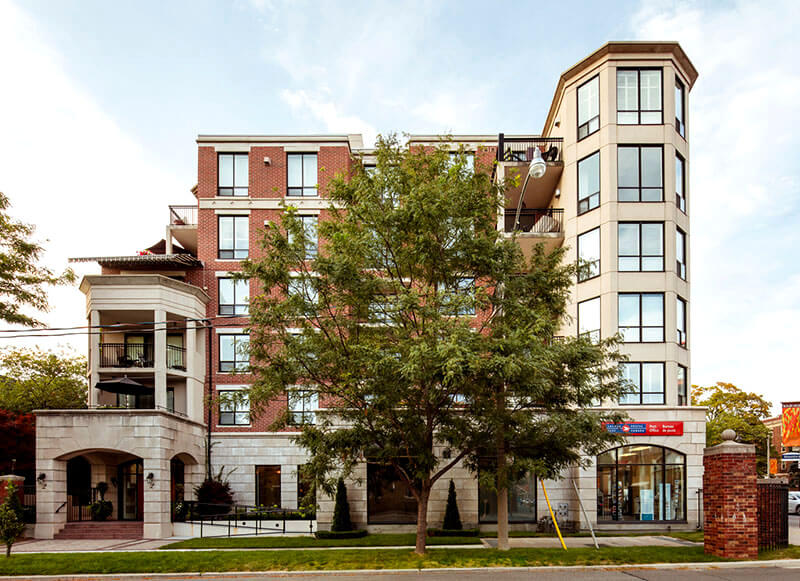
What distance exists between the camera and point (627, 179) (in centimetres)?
2461

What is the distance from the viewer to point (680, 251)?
24.8 m

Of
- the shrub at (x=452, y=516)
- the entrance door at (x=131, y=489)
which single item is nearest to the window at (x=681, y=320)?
the shrub at (x=452, y=516)

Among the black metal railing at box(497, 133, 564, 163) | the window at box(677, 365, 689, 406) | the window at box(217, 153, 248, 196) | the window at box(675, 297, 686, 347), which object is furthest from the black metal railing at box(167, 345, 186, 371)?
the window at box(675, 297, 686, 347)

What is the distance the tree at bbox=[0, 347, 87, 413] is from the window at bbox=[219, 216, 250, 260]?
15.6m

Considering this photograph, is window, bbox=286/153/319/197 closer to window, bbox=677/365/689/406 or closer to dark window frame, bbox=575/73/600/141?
dark window frame, bbox=575/73/600/141

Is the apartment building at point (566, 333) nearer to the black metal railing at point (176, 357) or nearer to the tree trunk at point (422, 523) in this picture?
the black metal railing at point (176, 357)

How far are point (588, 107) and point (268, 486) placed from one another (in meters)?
23.0

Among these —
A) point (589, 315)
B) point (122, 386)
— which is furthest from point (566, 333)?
point (122, 386)

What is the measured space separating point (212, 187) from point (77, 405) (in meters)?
18.3

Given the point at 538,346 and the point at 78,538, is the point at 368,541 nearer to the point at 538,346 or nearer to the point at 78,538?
the point at 538,346

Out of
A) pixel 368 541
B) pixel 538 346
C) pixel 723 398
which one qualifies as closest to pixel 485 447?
pixel 538 346

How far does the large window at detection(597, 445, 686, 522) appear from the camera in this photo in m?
23.0

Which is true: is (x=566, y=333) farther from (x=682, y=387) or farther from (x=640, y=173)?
(x=640, y=173)

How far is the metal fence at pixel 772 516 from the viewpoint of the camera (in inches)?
599
